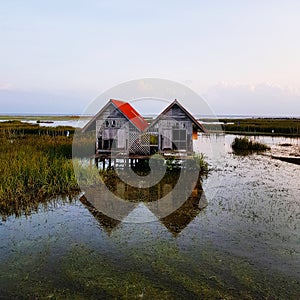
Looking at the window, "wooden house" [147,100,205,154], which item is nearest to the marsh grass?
"wooden house" [147,100,205,154]

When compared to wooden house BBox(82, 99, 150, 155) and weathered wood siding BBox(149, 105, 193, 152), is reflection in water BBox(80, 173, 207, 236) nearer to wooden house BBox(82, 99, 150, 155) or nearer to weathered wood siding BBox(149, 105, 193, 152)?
wooden house BBox(82, 99, 150, 155)

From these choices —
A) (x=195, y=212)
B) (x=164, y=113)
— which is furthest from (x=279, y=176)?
(x=195, y=212)

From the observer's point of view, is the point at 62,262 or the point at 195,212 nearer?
the point at 62,262

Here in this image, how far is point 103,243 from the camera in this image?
316 inches

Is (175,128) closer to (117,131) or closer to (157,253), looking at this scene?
(117,131)

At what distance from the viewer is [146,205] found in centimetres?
1148

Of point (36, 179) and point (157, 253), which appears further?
point (36, 179)

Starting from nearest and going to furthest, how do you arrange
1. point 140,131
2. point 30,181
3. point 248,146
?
point 30,181, point 140,131, point 248,146

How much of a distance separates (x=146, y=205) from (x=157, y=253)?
4022 millimetres

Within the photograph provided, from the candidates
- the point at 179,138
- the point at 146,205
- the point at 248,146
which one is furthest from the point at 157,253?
the point at 248,146

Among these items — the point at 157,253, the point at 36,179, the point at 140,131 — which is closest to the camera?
the point at 157,253

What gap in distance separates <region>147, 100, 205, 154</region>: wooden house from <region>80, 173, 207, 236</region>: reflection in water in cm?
386

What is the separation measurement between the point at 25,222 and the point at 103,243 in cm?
271

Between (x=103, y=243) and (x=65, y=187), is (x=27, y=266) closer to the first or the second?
(x=103, y=243)
